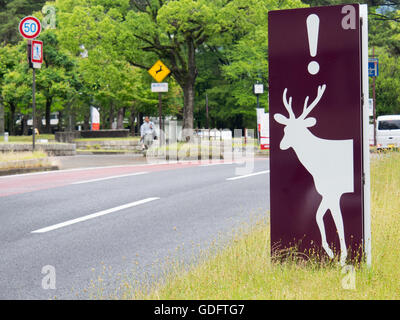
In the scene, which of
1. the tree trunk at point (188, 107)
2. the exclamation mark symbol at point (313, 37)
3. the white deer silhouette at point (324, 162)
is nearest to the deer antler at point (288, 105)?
the white deer silhouette at point (324, 162)

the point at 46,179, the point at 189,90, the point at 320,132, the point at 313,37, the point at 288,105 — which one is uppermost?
the point at 189,90

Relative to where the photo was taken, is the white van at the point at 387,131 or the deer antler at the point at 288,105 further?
the white van at the point at 387,131

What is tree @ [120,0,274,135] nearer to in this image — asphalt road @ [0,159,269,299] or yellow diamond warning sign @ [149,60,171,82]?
yellow diamond warning sign @ [149,60,171,82]

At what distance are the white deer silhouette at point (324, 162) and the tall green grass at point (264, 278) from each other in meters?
0.30

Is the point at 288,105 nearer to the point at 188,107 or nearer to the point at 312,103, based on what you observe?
the point at 312,103

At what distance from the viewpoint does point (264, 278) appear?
16.5 feet

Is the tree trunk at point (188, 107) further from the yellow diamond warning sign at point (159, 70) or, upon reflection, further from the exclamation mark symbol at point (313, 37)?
the exclamation mark symbol at point (313, 37)

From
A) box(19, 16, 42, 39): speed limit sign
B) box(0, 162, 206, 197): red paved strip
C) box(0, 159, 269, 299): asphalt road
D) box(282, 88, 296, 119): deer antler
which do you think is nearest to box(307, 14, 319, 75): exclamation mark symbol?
box(282, 88, 296, 119): deer antler

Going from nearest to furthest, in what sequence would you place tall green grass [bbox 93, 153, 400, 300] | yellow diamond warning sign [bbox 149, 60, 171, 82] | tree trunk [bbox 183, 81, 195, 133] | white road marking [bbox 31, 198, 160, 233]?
tall green grass [bbox 93, 153, 400, 300] → white road marking [bbox 31, 198, 160, 233] → yellow diamond warning sign [bbox 149, 60, 171, 82] → tree trunk [bbox 183, 81, 195, 133]

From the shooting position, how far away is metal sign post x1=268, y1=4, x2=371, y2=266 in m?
5.10

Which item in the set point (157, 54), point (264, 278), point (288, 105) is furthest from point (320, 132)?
point (157, 54)

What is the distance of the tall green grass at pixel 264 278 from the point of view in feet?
15.0

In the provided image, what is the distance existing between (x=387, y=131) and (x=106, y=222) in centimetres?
2264

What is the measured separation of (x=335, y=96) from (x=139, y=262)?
2.95 m
